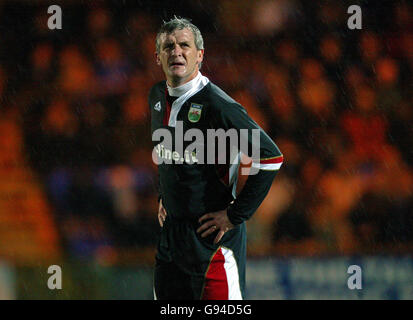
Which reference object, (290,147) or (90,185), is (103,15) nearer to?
(90,185)

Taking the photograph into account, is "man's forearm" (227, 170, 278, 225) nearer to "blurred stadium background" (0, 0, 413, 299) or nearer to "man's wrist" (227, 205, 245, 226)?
"man's wrist" (227, 205, 245, 226)

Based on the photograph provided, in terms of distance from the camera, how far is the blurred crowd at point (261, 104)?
4.17 m

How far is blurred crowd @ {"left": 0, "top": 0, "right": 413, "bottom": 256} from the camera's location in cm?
417

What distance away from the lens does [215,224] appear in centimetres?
218

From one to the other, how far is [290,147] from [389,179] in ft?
2.92

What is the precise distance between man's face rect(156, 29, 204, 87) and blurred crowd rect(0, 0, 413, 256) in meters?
2.09

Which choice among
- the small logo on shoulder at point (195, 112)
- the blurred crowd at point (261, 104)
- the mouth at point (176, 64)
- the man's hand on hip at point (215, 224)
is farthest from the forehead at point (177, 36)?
the blurred crowd at point (261, 104)

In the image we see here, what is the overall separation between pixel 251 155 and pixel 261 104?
7.50 ft

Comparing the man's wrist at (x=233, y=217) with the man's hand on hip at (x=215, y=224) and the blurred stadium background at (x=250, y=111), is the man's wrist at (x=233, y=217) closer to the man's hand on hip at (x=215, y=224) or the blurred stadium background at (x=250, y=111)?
the man's hand on hip at (x=215, y=224)

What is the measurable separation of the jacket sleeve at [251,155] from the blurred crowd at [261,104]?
2006mm

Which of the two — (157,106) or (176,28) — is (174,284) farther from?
(176,28)

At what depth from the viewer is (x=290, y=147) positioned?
432 centimetres

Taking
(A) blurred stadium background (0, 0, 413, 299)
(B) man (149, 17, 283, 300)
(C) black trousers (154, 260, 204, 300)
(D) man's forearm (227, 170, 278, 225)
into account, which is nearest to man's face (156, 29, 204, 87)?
(B) man (149, 17, 283, 300)

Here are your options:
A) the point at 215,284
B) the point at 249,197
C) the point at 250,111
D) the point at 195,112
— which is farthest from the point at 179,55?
the point at 250,111
